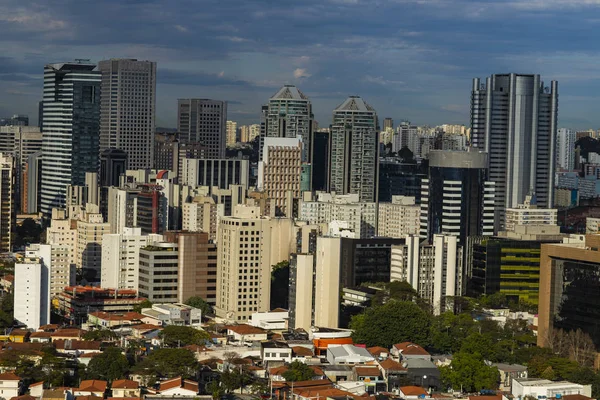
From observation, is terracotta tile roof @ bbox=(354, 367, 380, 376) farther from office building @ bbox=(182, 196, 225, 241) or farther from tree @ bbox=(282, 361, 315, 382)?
office building @ bbox=(182, 196, 225, 241)

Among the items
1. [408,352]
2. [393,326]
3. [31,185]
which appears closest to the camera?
[408,352]

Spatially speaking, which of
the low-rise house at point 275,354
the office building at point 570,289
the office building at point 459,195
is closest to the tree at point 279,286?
the office building at point 459,195

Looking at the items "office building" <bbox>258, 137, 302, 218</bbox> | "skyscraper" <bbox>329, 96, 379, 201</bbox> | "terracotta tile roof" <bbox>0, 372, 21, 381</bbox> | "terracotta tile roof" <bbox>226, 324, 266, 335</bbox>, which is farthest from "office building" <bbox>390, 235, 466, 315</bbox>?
"skyscraper" <bbox>329, 96, 379, 201</bbox>

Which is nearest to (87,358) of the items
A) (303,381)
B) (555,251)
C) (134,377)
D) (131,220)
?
(134,377)

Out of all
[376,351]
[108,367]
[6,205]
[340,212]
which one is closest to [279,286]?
[376,351]

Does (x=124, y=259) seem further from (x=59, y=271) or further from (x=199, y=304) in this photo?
(x=199, y=304)

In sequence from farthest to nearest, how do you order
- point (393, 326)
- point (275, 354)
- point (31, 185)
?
point (31, 185), point (393, 326), point (275, 354)
